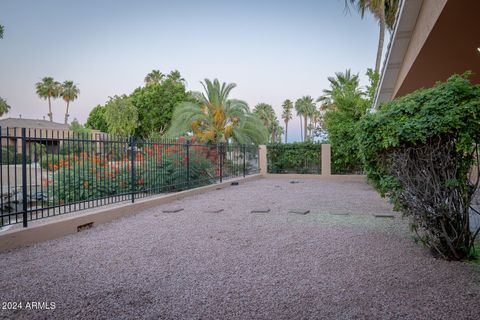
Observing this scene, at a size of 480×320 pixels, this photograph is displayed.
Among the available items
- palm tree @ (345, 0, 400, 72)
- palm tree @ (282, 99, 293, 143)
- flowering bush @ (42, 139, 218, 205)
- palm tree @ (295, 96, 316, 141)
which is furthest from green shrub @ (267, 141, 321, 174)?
palm tree @ (282, 99, 293, 143)

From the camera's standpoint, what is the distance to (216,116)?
17688 mm

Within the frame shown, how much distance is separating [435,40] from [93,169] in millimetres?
7706

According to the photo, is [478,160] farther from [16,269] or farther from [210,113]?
[210,113]

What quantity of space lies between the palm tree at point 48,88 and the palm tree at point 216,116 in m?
49.7

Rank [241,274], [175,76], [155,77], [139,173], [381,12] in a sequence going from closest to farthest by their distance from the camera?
[241,274] < [139,173] < [381,12] < [175,76] < [155,77]

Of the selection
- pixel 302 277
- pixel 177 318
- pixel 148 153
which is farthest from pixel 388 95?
pixel 177 318

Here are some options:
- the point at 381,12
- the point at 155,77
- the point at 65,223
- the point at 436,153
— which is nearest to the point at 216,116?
→ the point at 381,12

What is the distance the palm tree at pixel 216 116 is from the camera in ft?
57.0

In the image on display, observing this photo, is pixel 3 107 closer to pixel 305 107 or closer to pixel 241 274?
Result: pixel 305 107

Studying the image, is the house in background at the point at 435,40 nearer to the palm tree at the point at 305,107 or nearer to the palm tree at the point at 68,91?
the palm tree at the point at 305,107

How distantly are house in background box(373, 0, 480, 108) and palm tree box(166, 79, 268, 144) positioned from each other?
9868mm

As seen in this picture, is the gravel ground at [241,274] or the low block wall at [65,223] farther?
the low block wall at [65,223]

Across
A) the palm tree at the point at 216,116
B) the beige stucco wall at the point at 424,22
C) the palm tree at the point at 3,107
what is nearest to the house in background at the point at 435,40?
the beige stucco wall at the point at 424,22

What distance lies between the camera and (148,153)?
8562 mm
